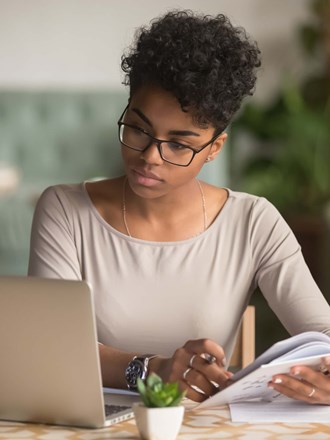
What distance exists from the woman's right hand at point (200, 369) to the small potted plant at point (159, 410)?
0.84 feet

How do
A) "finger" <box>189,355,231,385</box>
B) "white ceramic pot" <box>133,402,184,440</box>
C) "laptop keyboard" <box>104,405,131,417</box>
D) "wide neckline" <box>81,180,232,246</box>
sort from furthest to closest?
"wide neckline" <box>81,180,232,246</box>, "finger" <box>189,355,231,385</box>, "laptop keyboard" <box>104,405,131,417</box>, "white ceramic pot" <box>133,402,184,440</box>

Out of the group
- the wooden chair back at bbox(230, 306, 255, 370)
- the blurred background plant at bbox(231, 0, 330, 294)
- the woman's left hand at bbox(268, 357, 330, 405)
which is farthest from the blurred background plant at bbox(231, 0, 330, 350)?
the woman's left hand at bbox(268, 357, 330, 405)

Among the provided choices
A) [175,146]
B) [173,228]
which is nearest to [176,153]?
[175,146]

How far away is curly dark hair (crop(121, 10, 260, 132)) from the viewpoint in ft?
6.33

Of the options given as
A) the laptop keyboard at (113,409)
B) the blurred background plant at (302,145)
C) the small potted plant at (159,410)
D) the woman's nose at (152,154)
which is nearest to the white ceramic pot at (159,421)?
the small potted plant at (159,410)

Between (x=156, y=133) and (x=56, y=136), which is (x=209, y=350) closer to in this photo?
(x=156, y=133)

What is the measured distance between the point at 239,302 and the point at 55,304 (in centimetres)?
81

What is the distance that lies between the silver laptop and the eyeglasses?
1.74 ft

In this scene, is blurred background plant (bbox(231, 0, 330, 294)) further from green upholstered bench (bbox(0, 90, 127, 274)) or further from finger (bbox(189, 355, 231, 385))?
finger (bbox(189, 355, 231, 385))

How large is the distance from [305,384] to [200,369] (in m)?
0.18

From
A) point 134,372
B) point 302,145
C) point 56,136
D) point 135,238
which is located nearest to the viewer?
point 134,372

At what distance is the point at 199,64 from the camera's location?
194 cm

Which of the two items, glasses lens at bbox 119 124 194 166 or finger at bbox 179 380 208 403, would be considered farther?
glasses lens at bbox 119 124 194 166

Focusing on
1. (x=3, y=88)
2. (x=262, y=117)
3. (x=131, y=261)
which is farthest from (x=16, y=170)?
(x=131, y=261)
